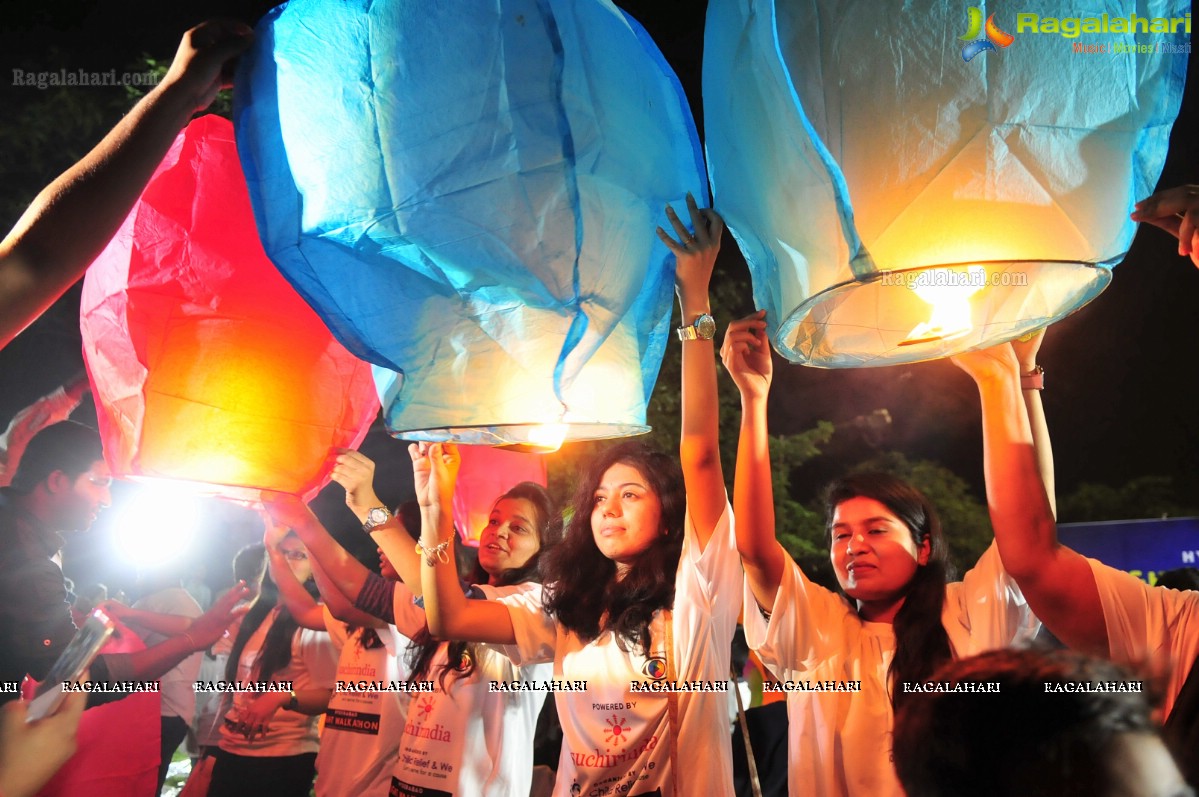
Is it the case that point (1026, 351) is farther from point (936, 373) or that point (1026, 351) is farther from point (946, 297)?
Answer: point (936, 373)

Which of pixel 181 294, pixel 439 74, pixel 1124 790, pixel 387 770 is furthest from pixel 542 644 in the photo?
pixel 1124 790

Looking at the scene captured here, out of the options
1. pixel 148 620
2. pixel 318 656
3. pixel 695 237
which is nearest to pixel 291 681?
pixel 318 656

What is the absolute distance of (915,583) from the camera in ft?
8.14

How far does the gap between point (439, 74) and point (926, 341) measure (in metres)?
1.08

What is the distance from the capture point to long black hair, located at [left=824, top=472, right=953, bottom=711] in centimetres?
225

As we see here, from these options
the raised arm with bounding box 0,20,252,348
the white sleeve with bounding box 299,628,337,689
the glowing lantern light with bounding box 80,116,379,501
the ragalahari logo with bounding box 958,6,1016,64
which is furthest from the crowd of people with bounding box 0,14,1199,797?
the white sleeve with bounding box 299,628,337,689

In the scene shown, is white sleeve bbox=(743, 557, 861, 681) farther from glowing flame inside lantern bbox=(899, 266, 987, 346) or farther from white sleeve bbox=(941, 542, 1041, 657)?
glowing flame inside lantern bbox=(899, 266, 987, 346)

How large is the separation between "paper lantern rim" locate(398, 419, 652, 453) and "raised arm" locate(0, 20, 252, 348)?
75cm

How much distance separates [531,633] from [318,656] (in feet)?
8.94

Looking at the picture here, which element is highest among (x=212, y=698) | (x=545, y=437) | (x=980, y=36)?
(x=980, y=36)

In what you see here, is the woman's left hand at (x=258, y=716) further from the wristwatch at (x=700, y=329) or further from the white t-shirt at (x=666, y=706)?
the wristwatch at (x=700, y=329)

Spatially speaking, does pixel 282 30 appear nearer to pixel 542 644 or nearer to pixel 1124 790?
pixel 1124 790

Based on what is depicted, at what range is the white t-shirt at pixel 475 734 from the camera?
3.22 meters

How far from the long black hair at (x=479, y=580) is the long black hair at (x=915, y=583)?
1.40m
